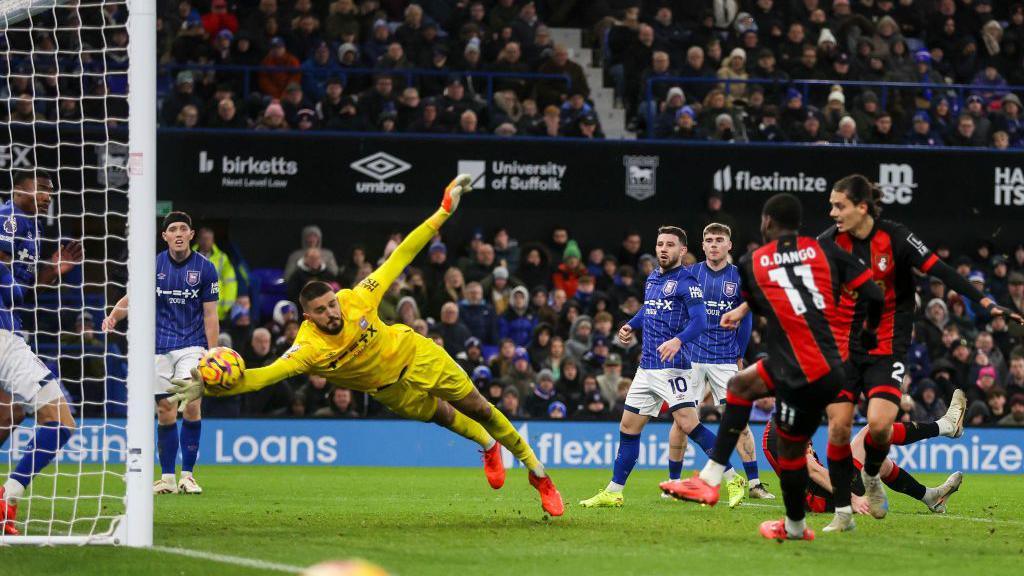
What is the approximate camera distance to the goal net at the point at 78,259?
8.04m

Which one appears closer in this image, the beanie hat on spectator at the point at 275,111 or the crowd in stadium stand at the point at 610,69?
the beanie hat on spectator at the point at 275,111

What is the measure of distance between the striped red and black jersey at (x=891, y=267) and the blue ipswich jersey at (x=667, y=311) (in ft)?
9.20

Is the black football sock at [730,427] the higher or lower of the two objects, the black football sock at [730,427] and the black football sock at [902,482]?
the higher

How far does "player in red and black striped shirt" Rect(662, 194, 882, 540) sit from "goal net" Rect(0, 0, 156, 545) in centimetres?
341

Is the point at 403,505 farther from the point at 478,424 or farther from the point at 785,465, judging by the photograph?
the point at 785,465

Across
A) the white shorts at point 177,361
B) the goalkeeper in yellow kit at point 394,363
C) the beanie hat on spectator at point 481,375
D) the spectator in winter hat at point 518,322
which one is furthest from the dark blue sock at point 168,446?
the spectator in winter hat at point 518,322

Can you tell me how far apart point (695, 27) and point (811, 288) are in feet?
54.0

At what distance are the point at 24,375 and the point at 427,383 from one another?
263 cm

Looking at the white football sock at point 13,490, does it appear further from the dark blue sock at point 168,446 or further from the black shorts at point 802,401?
the black shorts at point 802,401

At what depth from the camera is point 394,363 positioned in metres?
9.62

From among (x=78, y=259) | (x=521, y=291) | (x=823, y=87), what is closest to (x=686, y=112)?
(x=823, y=87)

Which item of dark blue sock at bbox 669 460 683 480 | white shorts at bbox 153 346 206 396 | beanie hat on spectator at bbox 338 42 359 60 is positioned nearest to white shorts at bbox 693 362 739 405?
dark blue sock at bbox 669 460 683 480

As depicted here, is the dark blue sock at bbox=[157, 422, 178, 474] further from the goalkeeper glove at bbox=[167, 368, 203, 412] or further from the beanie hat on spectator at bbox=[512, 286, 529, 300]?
the beanie hat on spectator at bbox=[512, 286, 529, 300]

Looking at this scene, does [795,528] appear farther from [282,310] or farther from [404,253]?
[282,310]
